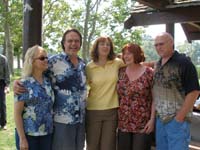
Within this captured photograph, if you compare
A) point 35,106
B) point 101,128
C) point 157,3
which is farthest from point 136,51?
point 157,3

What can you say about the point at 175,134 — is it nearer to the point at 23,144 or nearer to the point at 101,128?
the point at 101,128

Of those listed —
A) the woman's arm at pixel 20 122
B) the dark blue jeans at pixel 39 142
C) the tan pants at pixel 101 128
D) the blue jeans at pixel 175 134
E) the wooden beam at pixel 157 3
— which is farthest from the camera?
the wooden beam at pixel 157 3

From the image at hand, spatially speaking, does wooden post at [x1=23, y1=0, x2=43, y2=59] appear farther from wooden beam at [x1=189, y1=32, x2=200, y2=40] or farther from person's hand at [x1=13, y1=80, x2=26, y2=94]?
wooden beam at [x1=189, y1=32, x2=200, y2=40]

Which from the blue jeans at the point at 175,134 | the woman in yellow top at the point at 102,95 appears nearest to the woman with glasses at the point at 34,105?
the woman in yellow top at the point at 102,95

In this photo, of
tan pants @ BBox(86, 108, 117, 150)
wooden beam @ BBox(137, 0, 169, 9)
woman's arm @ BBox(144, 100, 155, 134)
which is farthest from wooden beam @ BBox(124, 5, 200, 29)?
tan pants @ BBox(86, 108, 117, 150)

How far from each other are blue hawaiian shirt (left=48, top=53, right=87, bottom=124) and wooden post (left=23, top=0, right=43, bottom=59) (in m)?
0.29

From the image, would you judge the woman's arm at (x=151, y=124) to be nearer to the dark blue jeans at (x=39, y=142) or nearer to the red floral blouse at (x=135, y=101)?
the red floral blouse at (x=135, y=101)

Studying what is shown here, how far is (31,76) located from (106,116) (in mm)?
972

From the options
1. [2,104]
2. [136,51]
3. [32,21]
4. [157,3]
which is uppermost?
[157,3]

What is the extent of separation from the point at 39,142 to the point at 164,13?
10.6 ft

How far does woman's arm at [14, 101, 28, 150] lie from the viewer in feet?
11.9

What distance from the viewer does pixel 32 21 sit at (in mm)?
4004

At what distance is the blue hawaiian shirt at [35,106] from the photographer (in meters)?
3.65

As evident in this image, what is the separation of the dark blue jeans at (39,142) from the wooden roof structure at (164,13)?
257 centimetres
